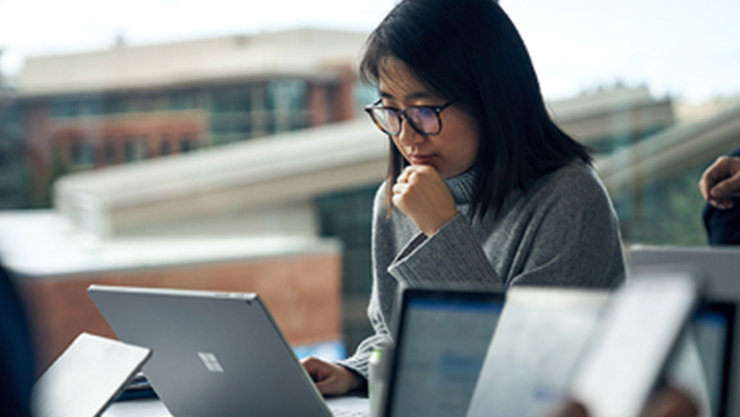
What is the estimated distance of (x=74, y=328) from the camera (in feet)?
18.8

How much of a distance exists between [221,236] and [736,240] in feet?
15.3

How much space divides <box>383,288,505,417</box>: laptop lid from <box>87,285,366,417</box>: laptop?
0.89 ft

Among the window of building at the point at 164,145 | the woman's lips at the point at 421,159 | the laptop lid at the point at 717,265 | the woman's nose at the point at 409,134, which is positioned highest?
the woman's nose at the point at 409,134

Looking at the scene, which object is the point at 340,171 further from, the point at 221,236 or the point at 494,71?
the point at 494,71

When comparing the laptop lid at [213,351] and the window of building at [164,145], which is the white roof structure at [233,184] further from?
the laptop lid at [213,351]

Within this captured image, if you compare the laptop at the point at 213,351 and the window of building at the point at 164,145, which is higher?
the laptop at the point at 213,351

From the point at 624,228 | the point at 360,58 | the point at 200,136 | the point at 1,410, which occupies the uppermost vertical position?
the point at 360,58

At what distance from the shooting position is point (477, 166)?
1.49 m

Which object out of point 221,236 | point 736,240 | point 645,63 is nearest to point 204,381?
point 736,240

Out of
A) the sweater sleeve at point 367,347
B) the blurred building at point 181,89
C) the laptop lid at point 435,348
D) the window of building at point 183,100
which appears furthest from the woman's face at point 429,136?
the window of building at point 183,100

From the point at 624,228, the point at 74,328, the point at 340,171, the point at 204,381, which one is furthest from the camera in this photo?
the point at 74,328

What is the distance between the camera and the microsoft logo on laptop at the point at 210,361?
1041 millimetres

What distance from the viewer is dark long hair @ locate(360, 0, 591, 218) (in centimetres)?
140

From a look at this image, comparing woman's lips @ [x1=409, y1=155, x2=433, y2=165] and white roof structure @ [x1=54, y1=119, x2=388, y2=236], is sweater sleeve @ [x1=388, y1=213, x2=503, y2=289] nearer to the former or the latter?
woman's lips @ [x1=409, y1=155, x2=433, y2=165]
